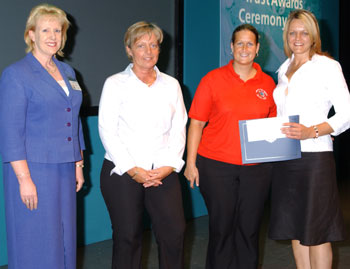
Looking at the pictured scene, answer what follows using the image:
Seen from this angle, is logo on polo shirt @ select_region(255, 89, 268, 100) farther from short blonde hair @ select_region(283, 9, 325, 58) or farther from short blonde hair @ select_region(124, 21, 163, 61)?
short blonde hair @ select_region(124, 21, 163, 61)

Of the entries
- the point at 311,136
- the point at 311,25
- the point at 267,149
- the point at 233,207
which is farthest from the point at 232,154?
the point at 311,25

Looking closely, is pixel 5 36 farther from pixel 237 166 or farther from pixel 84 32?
pixel 237 166

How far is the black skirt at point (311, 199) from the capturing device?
2773 millimetres

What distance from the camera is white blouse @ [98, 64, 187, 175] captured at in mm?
2643

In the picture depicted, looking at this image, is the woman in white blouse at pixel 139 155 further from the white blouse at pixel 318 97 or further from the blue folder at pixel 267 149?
the white blouse at pixel 318 97

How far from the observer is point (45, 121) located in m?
2.40

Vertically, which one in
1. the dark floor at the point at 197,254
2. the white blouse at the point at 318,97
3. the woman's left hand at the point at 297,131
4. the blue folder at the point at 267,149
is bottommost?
the dark floor at the point at 197,254

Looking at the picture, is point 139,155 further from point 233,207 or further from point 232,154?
point 233,207

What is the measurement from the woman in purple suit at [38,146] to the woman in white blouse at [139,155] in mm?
241

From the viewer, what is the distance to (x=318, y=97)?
107 inches

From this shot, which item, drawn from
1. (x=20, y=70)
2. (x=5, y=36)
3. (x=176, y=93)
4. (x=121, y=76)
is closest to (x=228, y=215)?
(x=176, y=93)

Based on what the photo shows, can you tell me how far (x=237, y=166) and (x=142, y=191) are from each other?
0.60 metres

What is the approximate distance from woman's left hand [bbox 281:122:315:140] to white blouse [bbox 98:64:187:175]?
0.65 metres

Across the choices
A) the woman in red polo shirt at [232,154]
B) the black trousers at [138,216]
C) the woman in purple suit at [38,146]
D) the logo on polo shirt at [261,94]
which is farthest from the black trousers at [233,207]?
the woman in purple suit at [38,146]
